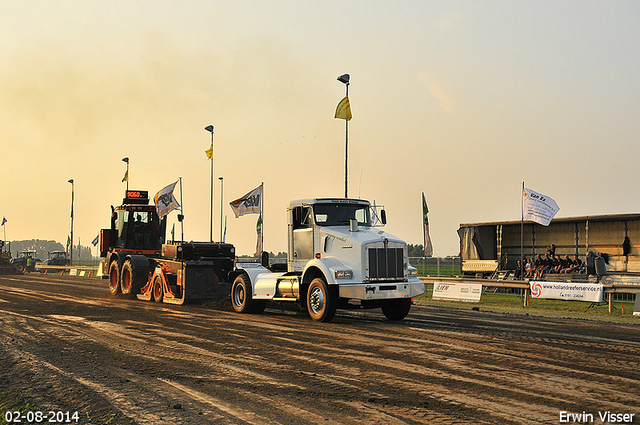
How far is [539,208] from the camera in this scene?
24.9 m

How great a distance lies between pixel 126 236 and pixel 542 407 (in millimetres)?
20522

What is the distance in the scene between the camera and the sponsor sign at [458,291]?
2222 centimetres

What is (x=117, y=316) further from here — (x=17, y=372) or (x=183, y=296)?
(x=17, y=372)

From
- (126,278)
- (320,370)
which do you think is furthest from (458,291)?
(320,370)

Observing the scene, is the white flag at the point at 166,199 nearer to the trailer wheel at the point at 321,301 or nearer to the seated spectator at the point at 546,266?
the seated spectator at the point at 546,266

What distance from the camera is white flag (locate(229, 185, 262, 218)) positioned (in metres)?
37.4

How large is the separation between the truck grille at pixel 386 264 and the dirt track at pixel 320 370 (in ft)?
3.82

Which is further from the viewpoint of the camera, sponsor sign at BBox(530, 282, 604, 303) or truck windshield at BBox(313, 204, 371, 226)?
sponsor sign at BBox(530, 282, 604, 303)

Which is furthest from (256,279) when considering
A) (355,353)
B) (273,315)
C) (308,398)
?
(308,398)

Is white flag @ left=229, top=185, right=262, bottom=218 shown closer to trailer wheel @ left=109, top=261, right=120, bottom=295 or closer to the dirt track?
trailer wheel @ left=109, top=261, right=120, bottom=295

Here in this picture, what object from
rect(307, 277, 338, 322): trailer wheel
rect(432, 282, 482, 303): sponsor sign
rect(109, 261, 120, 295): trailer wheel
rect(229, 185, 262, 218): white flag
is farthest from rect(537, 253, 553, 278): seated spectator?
rect(109, 261, 120, 295): trailer wheel

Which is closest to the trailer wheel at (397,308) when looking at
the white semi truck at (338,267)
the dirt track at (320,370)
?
the white semi truck at (338,267)

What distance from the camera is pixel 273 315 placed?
16.5m

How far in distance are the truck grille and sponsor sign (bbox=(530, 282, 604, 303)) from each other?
7.48m
